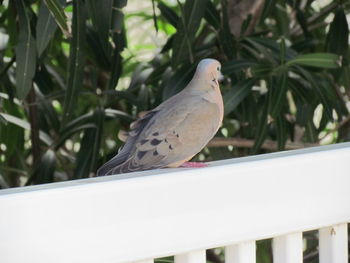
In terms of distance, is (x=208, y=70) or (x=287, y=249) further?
(x=208, y=70)

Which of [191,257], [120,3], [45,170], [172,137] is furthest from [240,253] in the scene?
[45,170]

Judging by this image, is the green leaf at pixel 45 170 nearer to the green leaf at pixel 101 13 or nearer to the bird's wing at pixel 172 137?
the green leaf at pixel 101 13

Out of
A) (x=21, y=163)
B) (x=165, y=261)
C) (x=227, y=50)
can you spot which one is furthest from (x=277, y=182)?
(x=21, y=163)

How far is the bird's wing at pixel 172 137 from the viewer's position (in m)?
0.85

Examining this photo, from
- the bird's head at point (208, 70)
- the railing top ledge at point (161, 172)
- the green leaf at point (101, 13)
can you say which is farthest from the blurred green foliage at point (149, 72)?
the railing top ledge at point (161, 172)

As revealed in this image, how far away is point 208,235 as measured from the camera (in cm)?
73

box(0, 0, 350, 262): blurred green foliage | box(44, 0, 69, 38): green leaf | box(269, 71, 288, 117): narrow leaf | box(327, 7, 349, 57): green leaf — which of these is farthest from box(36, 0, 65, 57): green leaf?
box(327, 7, 349, 57): green leaf

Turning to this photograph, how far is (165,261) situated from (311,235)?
108 cm

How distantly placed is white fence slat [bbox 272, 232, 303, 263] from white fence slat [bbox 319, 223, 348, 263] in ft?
0.16

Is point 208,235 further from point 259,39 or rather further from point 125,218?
point 259,39

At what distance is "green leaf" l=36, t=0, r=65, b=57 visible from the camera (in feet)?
4.20

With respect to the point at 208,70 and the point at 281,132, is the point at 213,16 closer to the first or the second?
the point at 281,132

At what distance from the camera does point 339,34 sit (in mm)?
1710

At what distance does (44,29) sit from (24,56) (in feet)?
0.23
